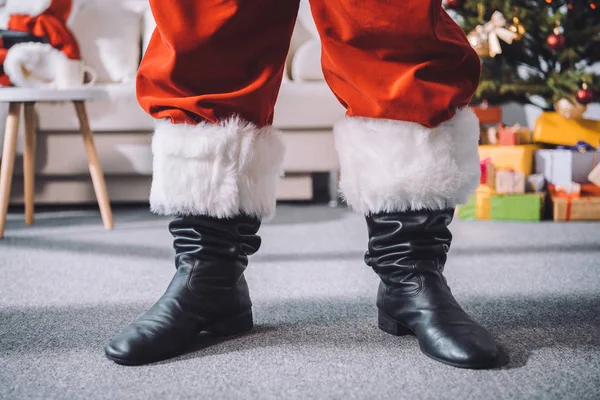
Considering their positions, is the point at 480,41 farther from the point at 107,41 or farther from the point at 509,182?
the point at 107,41

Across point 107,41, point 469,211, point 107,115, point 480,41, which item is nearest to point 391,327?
point 469,211

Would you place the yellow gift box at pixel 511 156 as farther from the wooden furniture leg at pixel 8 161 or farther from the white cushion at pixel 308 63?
the wooden furniture leg at pixel 8 161

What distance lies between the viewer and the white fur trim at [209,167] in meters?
0.68

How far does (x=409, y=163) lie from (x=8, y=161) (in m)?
1.23

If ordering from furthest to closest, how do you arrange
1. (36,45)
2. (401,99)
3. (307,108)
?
1. (307,108)
2. (36,45)
3. (401,99)

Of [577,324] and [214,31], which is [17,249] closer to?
[214,31]

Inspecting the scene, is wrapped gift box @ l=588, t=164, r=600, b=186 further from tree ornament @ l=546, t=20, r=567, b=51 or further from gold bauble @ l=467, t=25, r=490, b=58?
gold bauble @ l=467, t=25, r=490, b=58

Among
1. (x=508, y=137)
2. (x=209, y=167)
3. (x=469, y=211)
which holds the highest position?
(x=209, y=167)

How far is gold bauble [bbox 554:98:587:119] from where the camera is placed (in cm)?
177

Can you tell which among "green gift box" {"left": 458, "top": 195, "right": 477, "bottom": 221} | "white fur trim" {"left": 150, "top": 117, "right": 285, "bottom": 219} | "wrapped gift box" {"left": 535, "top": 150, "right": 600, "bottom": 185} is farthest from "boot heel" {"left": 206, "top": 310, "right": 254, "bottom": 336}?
"wrapped gift box" {"left": 535, "top": 150, "right": 600, "bottom": 185}

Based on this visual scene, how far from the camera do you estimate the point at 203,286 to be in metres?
0.71

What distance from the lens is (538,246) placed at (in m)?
1.33

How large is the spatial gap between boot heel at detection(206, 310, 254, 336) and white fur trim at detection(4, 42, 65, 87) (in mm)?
1212

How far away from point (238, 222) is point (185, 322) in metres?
0.13
